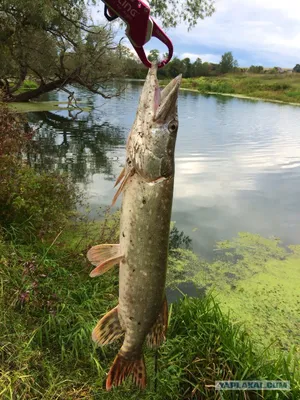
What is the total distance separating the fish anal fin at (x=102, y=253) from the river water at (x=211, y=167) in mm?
3985

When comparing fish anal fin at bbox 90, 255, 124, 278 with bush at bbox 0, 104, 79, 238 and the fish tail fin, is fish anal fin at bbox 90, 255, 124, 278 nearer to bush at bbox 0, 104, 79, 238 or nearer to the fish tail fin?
the fish tail fin

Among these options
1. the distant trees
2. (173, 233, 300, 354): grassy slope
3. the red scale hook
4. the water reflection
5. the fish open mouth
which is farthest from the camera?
the distant trees

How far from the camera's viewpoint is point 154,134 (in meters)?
1.69

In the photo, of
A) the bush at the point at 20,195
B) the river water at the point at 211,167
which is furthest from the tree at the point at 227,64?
the bush at the point at 20,195

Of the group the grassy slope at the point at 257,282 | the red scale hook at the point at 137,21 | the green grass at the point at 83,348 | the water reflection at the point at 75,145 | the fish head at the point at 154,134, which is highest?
the red scale hook at the point at 137,21

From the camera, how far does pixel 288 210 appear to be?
7555 millimetres

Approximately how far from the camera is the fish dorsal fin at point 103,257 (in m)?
1.71

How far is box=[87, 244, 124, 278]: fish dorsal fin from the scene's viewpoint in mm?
1709

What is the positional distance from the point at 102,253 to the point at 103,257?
0.02 metres

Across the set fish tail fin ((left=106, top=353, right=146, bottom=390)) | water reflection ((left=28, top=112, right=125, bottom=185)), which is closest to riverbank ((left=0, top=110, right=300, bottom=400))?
fish tail fin ((left=106, top=353, right=146, bottom=390))

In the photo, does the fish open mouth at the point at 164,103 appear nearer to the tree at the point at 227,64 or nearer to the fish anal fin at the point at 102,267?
the fish anal fin at the point at 102,267

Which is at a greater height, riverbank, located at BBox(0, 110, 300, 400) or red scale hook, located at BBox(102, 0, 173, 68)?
red scale hook, located at BBox(102, 0, 173, 68)

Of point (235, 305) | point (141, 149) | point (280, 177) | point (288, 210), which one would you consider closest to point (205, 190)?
point (288, 210)

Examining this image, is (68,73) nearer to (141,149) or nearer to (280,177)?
(280,177)
